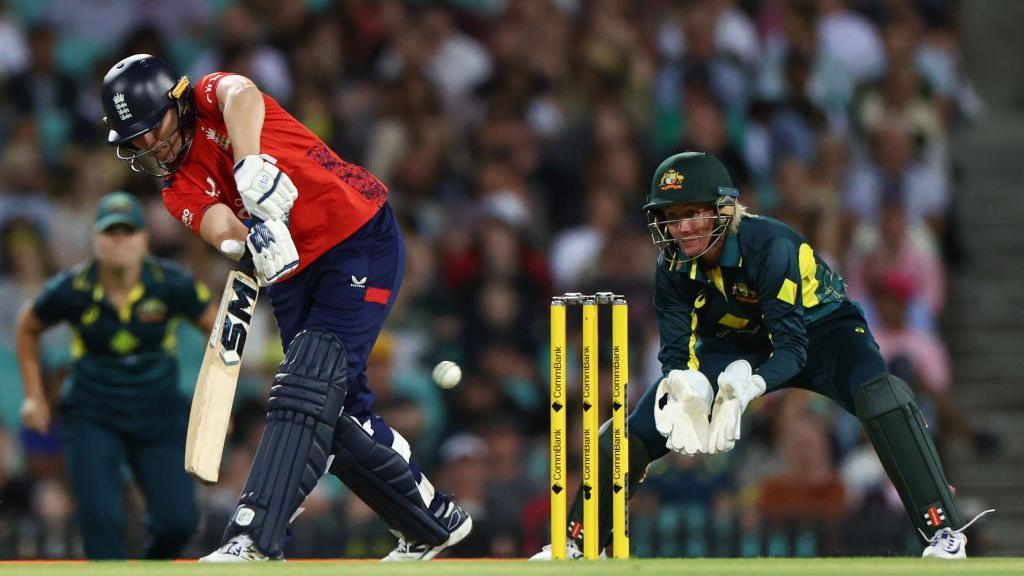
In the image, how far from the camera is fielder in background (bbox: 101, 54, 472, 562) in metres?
5.24

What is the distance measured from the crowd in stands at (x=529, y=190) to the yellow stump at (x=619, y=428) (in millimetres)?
2833

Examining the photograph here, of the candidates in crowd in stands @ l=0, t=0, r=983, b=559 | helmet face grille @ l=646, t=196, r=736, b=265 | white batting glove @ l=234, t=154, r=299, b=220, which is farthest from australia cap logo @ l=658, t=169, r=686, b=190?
crowd in stands @ l=0, t=0, r=983, b=559

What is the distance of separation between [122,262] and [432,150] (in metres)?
3.20

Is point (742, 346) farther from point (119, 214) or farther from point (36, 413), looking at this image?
point (36, 413)

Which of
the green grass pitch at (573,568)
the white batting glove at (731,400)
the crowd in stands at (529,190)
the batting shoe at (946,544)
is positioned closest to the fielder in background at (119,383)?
the crowd in stands at (529,190)

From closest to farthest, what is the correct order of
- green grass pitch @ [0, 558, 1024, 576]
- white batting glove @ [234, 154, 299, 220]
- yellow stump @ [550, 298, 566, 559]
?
green grass pitch @ [0, 558, 1024, 576] < white batting glove @ [234, 154, 299, 220] < yellow stump @ [550, 298, 566, 559]

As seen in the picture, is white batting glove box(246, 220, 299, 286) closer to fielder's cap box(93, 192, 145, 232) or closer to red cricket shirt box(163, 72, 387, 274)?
red cricket shirt box(163, 72, 387, 274)

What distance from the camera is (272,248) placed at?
5.22 metres

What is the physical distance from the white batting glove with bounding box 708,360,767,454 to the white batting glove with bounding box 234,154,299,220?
4.73 feet

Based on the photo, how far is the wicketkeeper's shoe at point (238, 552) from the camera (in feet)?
16.6

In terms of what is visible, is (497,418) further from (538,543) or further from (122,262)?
(122,262)

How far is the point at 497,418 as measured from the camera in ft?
29.4

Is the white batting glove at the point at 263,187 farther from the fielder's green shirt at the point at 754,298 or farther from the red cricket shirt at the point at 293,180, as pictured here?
the fielder's green shirt at the point at 754,298

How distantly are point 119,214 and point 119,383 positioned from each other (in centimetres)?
71
